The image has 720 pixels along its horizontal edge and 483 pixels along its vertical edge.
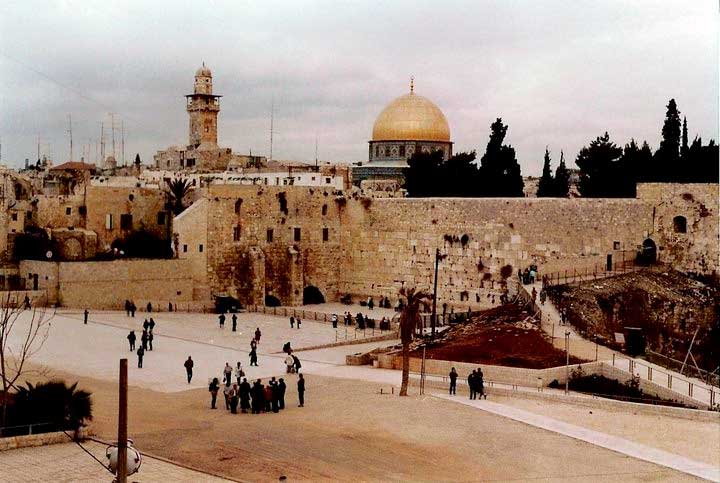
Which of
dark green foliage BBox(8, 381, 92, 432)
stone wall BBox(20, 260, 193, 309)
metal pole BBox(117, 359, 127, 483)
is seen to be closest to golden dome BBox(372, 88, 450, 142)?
stone wall BBox(20, 260, 193, 309)

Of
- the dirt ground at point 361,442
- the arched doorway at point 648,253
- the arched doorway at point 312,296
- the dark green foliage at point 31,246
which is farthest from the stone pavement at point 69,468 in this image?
the arched doorway at point 312,296

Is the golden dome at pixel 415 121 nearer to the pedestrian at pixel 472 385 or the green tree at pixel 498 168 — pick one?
the green tree at pixel 498 168

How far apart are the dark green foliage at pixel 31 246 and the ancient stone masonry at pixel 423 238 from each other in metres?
5.25

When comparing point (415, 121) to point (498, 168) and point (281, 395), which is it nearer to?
point (498, 168)

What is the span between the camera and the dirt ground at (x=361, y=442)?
45.9 ft

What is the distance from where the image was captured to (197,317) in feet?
115

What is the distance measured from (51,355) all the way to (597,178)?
2460 centimetres

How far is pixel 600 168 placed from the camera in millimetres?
40531

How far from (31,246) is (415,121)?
28759 millimetres

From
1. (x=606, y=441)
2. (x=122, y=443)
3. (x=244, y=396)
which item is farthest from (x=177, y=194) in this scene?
(x=122, y=443)

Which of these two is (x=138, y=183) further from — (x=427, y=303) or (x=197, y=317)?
(x=427, y=303)

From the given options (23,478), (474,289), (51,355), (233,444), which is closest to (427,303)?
(474,289)

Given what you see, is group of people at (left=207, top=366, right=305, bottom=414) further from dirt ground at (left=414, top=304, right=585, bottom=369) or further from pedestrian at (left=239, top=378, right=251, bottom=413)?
dirt ground at (left=414, top=304, right=585, bottom=369)

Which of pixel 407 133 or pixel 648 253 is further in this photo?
pixel 407 133
